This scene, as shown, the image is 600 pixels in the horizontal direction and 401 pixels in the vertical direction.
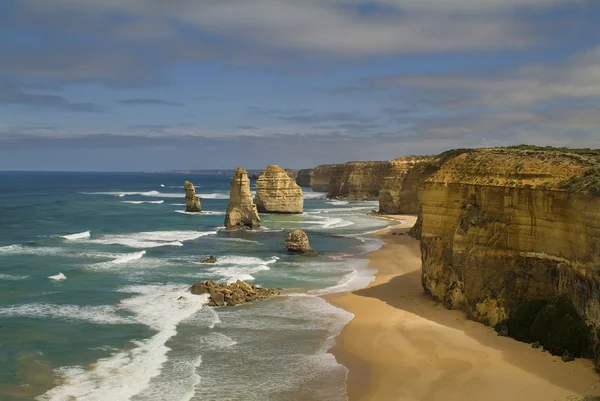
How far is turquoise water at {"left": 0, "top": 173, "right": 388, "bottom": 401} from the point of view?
63.9ft

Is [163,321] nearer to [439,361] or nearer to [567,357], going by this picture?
[439,361]

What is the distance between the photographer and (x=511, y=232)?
23484mm

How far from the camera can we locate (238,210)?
205ft

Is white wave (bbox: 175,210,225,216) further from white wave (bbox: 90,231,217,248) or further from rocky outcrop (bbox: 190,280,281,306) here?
rocky outcrop (bbox: 190,280,281,306)

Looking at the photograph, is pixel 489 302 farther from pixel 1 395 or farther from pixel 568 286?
pixel 1 395

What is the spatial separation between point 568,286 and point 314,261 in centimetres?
2467

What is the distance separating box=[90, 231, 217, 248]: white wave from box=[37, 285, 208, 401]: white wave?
73.3 ft

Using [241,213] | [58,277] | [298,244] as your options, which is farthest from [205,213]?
[58,277]

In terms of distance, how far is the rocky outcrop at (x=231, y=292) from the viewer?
3004 cm

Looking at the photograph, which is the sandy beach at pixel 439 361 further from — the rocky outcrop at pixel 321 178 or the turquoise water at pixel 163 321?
the rocky outcrop at pixel 321 178

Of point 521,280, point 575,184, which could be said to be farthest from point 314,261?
point 575,184

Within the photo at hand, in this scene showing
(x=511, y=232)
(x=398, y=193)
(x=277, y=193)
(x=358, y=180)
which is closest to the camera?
(x=511, y=232)

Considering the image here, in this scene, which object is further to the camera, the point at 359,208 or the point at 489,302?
the point at 359,208

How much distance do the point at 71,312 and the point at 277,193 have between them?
5376cm
